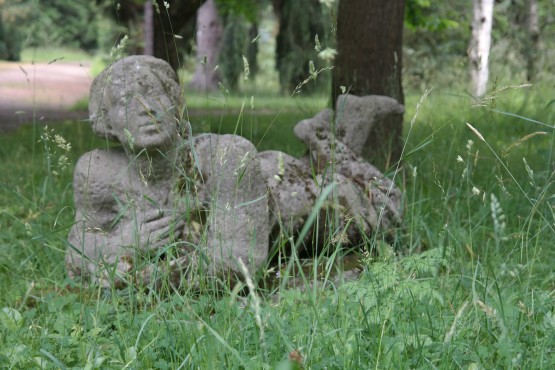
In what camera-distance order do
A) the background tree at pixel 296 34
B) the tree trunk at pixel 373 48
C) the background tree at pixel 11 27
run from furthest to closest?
1. the background tree at pixel 11 27
2. the background tree at pixel 296 34
3. the tree trunk at pixel 373 48

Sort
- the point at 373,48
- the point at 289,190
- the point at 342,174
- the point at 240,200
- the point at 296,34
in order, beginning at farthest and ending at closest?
1. the point at 296,34
2. the point at 373,48
3. the point at 342,174
4. the point at 289,190
5. the point at 240,200

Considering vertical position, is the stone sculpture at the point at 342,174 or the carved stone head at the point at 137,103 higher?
the carved stone head at the point at 137,103

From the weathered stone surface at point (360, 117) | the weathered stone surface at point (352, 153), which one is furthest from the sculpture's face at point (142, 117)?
the weathered stone surface at point (360, 117)

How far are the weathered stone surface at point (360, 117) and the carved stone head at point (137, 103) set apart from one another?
1148mm

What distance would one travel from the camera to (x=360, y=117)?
3.92 metres

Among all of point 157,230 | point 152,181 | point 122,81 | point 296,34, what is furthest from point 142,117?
point 296,34

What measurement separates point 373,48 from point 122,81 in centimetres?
239

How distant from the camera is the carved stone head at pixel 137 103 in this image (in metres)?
2.92

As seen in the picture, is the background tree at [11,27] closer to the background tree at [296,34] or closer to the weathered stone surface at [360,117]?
the background tree at [296,34]

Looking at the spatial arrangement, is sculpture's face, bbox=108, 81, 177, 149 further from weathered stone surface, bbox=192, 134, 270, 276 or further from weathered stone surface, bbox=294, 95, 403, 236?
weathered stone surface, bbox=294, 95, 403, 236

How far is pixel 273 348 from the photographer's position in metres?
2.22

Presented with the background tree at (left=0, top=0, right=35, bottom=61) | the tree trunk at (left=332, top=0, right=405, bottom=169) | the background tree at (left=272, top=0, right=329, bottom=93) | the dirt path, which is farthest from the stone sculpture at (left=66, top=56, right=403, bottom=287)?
the background tree at (left=0, top=0, right=35, bottom=61)

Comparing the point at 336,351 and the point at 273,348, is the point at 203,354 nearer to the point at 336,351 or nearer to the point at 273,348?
the point at 273,348

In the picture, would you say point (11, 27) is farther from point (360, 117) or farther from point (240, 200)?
point (240, 200)
